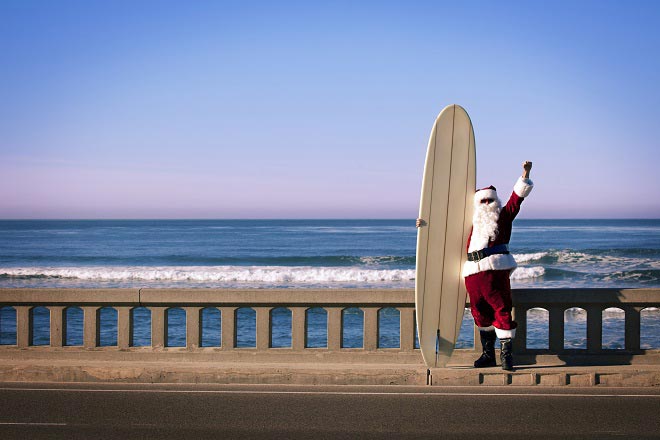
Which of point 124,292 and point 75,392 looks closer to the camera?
point 75,392

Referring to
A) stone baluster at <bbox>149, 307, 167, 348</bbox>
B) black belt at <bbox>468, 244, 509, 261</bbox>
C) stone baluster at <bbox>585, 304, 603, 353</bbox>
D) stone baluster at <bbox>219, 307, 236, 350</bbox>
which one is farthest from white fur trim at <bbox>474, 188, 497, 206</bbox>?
stone baluster at <bbox>149, 307, 167, 348</bbox>

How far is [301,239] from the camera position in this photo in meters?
60.9

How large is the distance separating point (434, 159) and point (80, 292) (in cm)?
377

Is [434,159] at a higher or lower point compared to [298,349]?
higher

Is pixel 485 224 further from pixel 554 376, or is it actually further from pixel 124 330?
pixel 124 330

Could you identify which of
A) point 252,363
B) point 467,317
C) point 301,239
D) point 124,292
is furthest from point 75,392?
point 301,239

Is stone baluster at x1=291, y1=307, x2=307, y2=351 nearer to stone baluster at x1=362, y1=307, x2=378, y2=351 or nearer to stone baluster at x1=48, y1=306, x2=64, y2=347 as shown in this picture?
stone baluster at x1=362, y1=307, x2=378, y2=351

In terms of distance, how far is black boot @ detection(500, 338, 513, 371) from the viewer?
6.83m

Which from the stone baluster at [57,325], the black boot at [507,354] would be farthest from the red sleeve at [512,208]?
the stone baluster at [57,325]

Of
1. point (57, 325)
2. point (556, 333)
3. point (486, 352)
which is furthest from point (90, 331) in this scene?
point (556, 333)

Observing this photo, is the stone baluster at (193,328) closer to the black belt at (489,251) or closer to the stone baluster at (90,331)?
the stone baluster at (90,331)

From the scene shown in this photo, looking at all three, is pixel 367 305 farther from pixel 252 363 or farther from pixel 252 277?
pixel 252 277

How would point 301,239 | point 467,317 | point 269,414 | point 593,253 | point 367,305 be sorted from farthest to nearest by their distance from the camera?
point 301,239
point 593,253
point 467,317
point 367,305
point 269,414

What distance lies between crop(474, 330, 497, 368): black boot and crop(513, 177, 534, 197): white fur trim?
1380 millimetres
